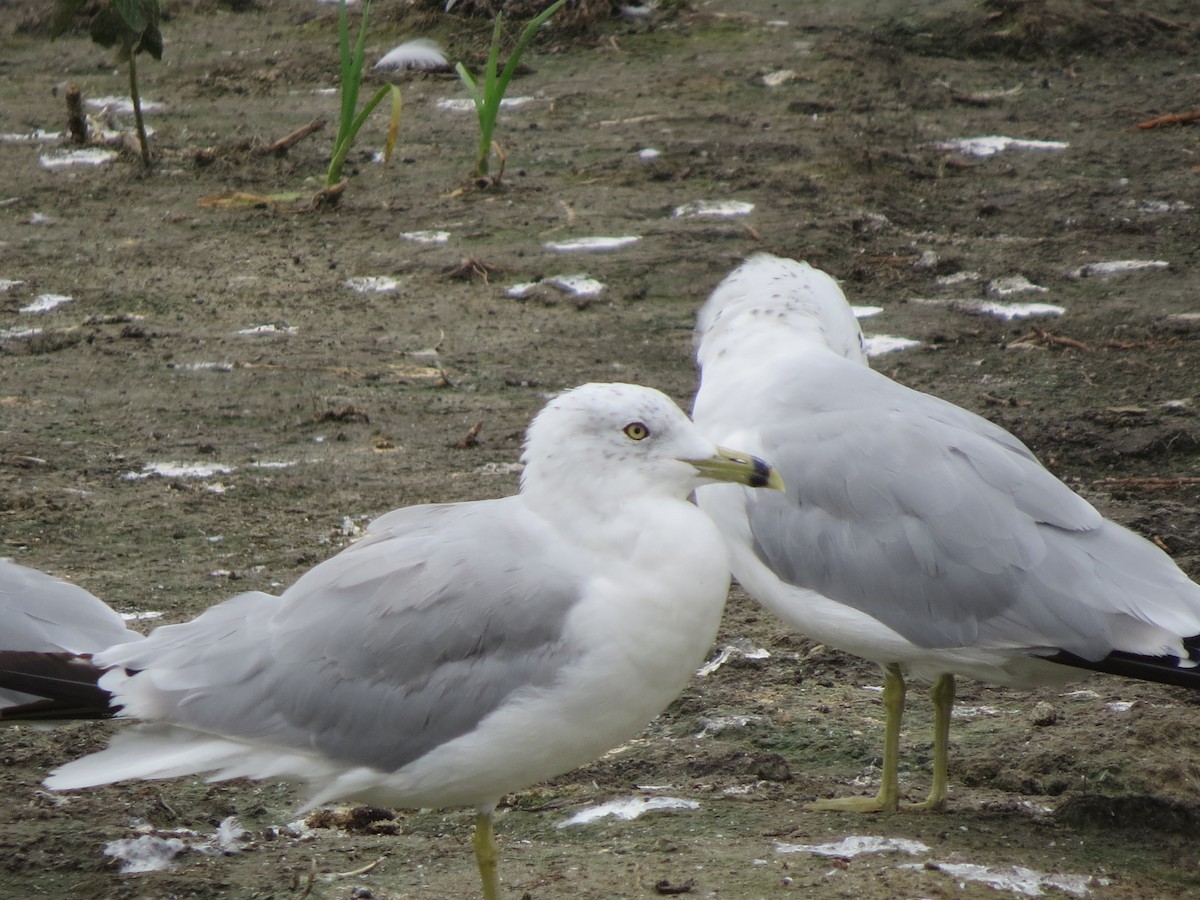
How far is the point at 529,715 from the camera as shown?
2957 mm

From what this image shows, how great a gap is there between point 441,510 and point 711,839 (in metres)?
1.00

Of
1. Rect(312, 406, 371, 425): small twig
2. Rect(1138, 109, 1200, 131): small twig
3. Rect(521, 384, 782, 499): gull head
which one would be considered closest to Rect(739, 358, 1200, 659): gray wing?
Rect(521, 384, 782, 499): gull head

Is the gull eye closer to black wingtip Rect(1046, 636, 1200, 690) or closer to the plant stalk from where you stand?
black wingtip Rect(1046, 636, 1200, 690)

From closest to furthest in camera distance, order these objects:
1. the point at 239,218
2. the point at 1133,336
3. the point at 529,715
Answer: the point at 529,715, the point at 1133,336, the point at 239,218

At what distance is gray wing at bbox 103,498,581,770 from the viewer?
2984 millimetres

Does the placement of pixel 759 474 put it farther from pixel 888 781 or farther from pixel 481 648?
pixel 888 781

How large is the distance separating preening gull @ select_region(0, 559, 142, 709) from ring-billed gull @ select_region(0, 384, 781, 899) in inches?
9.5

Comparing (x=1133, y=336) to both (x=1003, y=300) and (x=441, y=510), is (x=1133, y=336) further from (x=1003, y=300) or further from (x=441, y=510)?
(x=441, y=510)

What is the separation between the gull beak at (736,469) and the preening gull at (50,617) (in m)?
Result: 1.43

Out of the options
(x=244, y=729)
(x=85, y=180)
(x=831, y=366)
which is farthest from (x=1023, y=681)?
(x=85, y=180)

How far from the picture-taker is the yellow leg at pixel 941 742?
12.3 ft

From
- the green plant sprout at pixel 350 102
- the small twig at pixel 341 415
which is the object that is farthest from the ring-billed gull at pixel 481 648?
the green plant sprout at pixel 350 102

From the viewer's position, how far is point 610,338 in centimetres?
710

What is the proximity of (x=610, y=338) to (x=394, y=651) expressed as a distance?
13.7 ft
